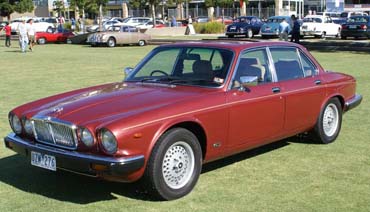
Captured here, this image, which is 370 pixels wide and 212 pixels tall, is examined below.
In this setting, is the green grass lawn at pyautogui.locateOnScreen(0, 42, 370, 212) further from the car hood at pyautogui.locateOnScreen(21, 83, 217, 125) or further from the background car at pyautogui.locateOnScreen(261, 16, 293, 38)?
the background car at pyautogui.locateOnScreen(261, 16, 293, 38)

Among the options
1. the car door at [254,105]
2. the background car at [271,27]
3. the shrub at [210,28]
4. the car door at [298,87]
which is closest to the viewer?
the car door at [254,105]

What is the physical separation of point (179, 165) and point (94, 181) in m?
1.10

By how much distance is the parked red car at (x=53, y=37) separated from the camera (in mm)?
37688

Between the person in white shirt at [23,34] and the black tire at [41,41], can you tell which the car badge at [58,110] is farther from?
the black tire at [41,41]

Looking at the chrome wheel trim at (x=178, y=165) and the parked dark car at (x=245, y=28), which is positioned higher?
the parked dark car at (x=245, y=28)

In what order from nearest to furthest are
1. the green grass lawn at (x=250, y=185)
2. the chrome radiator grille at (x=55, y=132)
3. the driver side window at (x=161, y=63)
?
1. the chrome radiator grille at (x=55, y=132)
2. the green grass lawn at (x=250, y=185)
3. the driver side window at (x=161, y=63)

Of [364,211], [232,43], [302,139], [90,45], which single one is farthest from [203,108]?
[90,45]

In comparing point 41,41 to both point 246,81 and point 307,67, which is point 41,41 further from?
point 246,81

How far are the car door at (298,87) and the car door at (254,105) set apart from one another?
174mm

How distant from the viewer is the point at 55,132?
509 centimetres

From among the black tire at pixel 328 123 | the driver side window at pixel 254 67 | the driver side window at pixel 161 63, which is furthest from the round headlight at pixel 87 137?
the black tire at pixel 328 123

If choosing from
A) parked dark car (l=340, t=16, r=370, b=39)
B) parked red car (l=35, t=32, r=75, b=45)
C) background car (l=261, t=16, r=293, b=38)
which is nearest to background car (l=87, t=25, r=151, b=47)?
parked red car (l=35, t=32, r=75, b=45)

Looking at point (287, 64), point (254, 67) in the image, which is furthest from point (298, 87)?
point (254, 67)

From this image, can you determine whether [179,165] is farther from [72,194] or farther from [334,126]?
[334,126]
